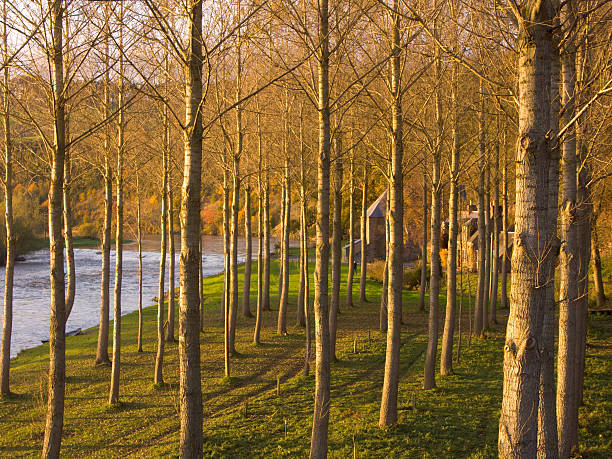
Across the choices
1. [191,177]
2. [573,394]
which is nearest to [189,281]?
[191,177]

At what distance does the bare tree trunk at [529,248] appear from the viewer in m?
4.25

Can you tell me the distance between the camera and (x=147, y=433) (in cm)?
1136

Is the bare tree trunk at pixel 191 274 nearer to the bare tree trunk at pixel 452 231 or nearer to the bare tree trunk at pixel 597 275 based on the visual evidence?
the bare tree trunk at pixel 452 231

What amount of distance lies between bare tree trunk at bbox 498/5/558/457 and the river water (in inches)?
641

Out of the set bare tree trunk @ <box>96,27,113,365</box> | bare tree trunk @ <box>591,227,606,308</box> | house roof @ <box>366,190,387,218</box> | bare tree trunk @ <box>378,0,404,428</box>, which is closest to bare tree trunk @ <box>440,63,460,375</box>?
bare tree trunk @ <box>378,0,404,428</box>

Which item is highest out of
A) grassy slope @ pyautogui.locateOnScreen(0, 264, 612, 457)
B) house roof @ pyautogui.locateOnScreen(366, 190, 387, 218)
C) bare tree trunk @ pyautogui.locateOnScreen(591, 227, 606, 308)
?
house roof @ pyautogui.locateOnScreen(366, 190, 387, 218)

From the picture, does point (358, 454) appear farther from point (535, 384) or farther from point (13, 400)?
point (13, 400)

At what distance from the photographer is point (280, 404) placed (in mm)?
12695

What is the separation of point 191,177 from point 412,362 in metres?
12.6

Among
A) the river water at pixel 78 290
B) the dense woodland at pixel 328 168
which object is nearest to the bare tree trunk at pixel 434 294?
the dense woodland at pixel 328 168

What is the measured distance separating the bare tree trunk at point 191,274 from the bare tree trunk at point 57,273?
95.0 inches

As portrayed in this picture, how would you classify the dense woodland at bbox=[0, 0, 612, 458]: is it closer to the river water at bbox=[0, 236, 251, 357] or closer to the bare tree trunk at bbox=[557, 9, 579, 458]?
the bare tree trunk at bbox=[557, 9, 579, 458]

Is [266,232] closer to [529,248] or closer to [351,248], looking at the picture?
[351,248]

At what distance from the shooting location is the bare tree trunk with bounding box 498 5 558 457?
13.9 feet
